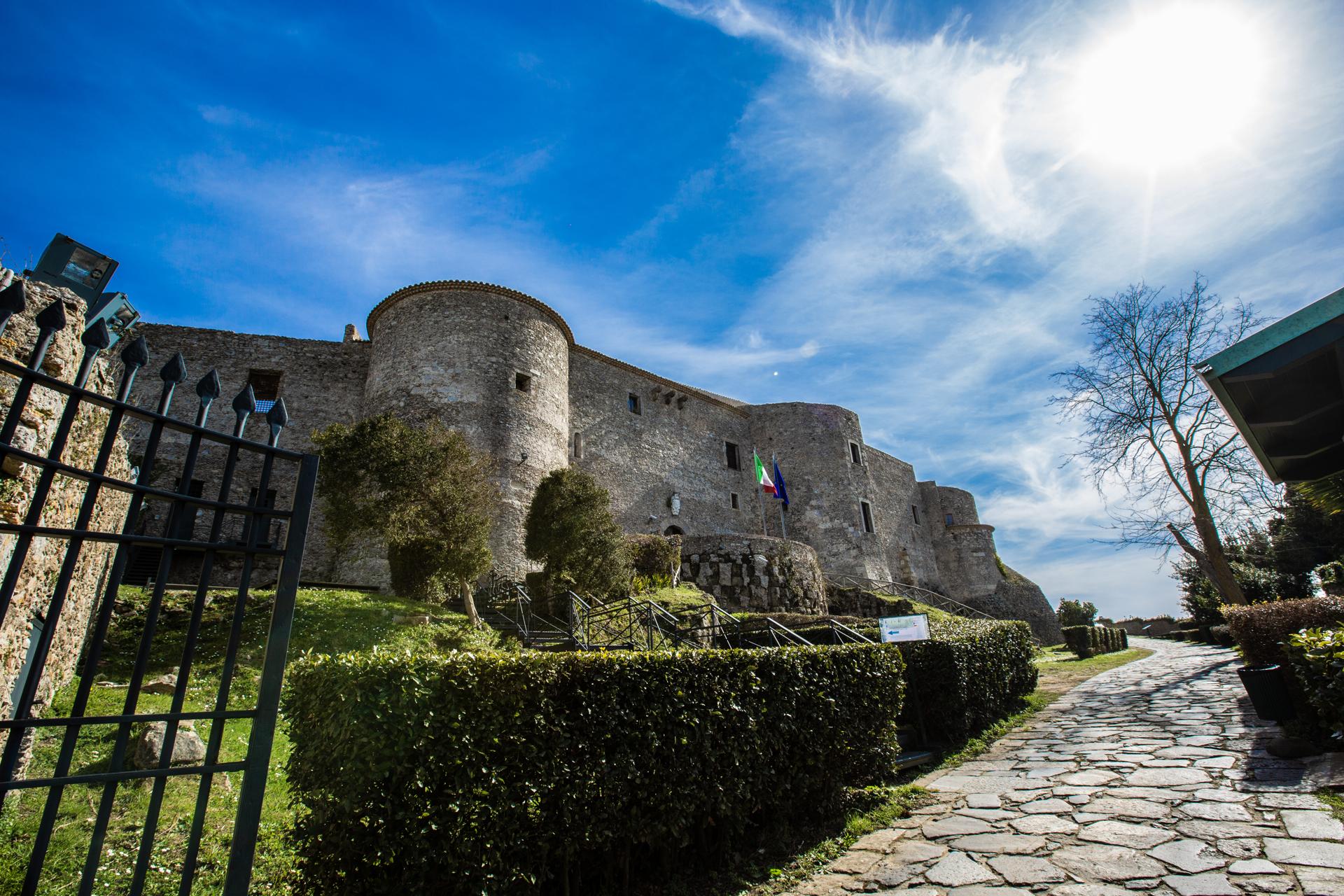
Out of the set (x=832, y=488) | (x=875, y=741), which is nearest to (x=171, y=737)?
(x=875, y=741)

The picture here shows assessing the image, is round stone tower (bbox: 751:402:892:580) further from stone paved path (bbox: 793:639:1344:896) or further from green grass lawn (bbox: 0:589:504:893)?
stone paved path (bbox: 793:639:1344:896)

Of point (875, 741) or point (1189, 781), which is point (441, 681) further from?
point (1189, 781)

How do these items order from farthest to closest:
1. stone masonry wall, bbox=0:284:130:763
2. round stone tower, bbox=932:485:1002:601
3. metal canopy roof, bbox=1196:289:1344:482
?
round stone tower, bbox=932:485:1002:601 < metal canopy roof, bbox=1196:289:1344:482 < stone masonry wall, bbox=0:284:130:763

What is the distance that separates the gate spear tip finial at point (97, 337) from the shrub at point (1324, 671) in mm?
7904

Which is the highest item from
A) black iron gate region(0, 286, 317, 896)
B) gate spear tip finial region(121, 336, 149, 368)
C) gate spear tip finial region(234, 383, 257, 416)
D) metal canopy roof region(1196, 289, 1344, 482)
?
metal canopy roof region(1196, 289, 1344, 482)

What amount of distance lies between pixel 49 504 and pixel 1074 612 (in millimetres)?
43758

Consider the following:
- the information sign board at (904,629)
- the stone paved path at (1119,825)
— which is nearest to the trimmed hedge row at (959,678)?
the information sign board at (904,629)

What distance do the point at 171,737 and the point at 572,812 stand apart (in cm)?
230

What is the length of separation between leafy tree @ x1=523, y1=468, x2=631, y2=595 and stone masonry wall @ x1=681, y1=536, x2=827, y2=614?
3.91 meters

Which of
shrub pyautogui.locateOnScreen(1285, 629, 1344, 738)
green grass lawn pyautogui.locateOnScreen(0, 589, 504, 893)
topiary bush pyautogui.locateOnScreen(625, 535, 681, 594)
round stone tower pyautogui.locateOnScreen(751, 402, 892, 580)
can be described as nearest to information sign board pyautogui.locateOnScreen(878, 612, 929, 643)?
shrub pyautogui.locateOnScreen(1285, 629, 1344, 738)

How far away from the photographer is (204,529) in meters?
20.0

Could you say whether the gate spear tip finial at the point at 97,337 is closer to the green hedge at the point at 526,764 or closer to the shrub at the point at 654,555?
the green hedge at the point at 526,764

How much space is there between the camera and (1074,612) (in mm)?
38156

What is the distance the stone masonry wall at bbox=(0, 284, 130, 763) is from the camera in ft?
13.8
